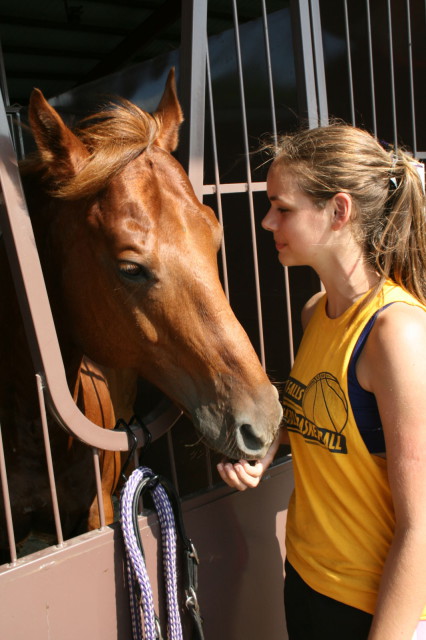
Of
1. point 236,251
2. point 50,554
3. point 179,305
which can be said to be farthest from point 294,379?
point 236,251

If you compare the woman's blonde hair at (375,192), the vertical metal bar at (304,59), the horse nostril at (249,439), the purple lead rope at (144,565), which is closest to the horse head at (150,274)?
the horse nostril at (249,439)

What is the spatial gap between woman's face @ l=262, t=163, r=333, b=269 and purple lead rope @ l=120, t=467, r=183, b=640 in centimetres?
68

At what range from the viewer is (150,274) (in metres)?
1.35

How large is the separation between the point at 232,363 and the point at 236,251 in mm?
2607

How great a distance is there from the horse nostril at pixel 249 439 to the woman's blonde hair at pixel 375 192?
0.48 metres

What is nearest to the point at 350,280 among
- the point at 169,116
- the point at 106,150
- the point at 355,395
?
the point at 355,395

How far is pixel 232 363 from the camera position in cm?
133

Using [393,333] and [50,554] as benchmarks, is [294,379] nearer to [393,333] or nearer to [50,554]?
[393,333]

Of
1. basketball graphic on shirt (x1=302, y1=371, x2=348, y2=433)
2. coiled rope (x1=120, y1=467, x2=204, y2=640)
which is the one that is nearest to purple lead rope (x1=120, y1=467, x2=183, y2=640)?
coiled rope (x1=120, y1=467, x2=204, y2=640)

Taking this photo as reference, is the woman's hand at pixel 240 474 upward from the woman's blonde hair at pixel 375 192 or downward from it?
downward

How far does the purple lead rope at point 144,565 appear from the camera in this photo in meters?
1.28

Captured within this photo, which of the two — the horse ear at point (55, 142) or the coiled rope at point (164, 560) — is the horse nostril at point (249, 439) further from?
the horse ear at point (55, 142)

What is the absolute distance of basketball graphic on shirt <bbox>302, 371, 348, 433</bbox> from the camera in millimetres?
1210

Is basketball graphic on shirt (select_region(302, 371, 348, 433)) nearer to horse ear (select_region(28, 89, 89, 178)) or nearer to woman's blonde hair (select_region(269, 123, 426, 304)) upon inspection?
woman's blonde hair (select_region(269, 123, 426, 304))
